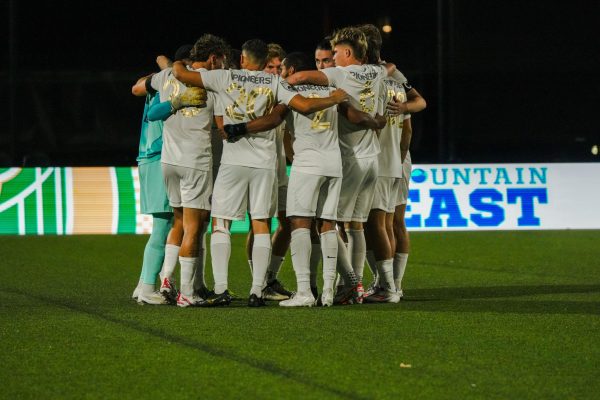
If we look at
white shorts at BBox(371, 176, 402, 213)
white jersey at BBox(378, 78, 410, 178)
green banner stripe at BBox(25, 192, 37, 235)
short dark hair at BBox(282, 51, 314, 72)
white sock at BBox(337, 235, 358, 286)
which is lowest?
green banner stripe at BBox(25, 192, 37, 235)

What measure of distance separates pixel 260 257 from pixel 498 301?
1.89 meters

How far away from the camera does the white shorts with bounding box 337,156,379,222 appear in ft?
28.3

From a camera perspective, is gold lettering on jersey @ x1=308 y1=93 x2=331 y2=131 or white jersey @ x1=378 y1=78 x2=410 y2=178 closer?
gold lettering on jersey @ x1=308 y1=93 x2=331 y2=131

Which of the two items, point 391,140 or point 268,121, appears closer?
point 268,121

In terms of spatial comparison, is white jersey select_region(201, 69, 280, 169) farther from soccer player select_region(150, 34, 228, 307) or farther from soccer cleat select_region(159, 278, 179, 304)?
soccer cleat select_region(159, 278, 179, 304)

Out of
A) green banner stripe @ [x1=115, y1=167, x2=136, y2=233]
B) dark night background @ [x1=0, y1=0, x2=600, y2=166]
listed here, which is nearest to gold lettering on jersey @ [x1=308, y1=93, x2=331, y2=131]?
green banner stripe @ [x1=115, y1=167, x2=136, y2=233]

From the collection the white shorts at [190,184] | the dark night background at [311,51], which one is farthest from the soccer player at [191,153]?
the dark night background at [311,51]

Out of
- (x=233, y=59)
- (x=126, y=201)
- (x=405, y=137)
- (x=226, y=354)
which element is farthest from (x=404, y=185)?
(x=126, y=201)

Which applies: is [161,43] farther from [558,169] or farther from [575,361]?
[575,361]

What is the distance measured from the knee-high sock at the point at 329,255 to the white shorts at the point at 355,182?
23cm

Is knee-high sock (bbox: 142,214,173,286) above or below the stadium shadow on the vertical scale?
above

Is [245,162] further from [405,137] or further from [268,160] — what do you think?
[405,137]

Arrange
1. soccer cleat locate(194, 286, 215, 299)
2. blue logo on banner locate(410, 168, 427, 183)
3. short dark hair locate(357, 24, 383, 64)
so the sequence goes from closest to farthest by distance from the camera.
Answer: short dark hair locate(357, 24, 383, 64), soccer cleat locate(194, 286, 215, 299), blue logo on banner locate(410, 168, 427, 183)

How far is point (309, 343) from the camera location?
662cm
